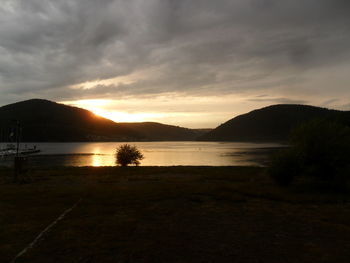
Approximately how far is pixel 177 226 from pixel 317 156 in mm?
14165

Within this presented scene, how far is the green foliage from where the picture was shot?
66.0 ft

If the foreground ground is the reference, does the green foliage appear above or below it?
above

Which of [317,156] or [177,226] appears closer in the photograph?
[177,226]

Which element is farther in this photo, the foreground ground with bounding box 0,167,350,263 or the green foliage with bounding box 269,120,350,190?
the green foliage with bounding box 269,120,350,190

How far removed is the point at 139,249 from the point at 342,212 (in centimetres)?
1049

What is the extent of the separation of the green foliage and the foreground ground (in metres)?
2.84

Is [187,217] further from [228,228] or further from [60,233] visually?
[60,233]

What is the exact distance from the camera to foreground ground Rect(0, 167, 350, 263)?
26.8ft

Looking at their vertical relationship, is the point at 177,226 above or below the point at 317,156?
below

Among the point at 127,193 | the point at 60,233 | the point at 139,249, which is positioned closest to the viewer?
the point at 139,249

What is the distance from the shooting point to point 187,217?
1236 cm

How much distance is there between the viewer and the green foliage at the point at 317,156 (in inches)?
792

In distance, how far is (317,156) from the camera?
20.8 metres

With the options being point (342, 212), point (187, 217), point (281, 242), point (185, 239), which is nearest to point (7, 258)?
point (185, 239)
